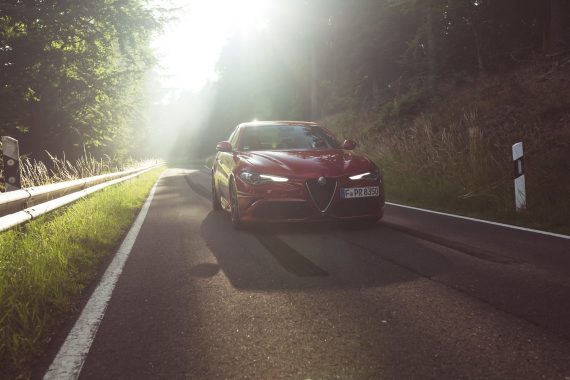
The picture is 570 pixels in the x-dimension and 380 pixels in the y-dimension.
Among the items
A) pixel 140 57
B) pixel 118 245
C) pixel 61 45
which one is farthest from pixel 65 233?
pixel 140 57

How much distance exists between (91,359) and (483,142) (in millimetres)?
9430

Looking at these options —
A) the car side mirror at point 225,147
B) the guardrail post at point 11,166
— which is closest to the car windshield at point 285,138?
the car side mirror at point 225,147

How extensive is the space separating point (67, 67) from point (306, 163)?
39.5 ft

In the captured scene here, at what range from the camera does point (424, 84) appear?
23.4 m

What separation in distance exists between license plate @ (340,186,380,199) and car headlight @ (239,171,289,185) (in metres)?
0.75

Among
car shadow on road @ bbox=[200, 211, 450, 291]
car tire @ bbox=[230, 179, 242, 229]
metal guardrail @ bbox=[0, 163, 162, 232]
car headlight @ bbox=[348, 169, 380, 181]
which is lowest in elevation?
car shadow on road @ bbox=[200, 211, 450, 291]

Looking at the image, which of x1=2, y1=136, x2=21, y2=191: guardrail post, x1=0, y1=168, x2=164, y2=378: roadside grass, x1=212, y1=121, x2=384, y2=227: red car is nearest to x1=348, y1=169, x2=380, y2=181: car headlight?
x1=212, y1=121, x2=384, y2=227: red car

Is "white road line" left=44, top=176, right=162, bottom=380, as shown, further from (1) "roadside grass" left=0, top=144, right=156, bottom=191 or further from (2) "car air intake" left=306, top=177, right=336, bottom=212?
(1) "roadside grass" left=0, top=144, right=156, bottom=191

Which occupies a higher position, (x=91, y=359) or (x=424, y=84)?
(x=424, y=84)

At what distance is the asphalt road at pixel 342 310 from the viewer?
236 cm

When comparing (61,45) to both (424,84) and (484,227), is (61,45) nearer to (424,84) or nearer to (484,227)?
(484,227)

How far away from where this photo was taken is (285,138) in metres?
7.59

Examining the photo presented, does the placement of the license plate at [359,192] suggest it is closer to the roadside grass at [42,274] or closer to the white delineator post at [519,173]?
the white delineator post at [519,173]

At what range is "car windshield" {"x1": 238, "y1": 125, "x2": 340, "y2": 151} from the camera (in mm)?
7422
